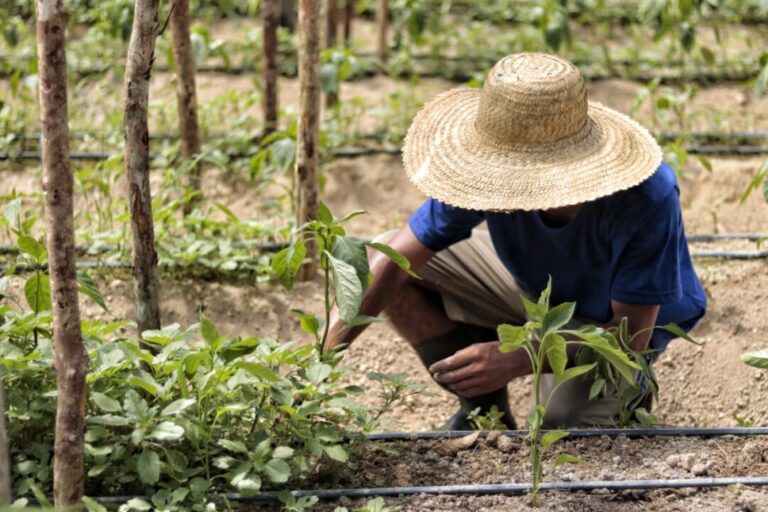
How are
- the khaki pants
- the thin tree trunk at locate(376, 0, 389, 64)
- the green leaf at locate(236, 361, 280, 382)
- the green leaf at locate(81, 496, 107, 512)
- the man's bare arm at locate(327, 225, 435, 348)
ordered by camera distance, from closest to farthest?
the green leaf at locate(81, 496, 107, 512) < the green leaf at locate(236, 361, 280, 382) < the man's bare arm at locate(327, 225, 435, 348) < the khaki pants < the thin tree trunk at locate(376, 0, 389, 64)

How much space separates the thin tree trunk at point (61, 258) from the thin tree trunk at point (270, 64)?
7.28 feet

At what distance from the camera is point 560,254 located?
2.68 m

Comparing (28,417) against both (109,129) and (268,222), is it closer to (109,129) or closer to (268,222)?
(268,222)

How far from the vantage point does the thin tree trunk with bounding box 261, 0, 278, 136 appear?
4.07 meters

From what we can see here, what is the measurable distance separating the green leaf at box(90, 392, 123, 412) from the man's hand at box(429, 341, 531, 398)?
2.57ft

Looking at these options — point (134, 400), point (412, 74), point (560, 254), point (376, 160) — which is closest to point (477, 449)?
point (560, 254)

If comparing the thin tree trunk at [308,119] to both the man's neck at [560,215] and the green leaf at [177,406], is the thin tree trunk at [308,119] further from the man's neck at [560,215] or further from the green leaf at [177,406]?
the green leaf at [177,406]

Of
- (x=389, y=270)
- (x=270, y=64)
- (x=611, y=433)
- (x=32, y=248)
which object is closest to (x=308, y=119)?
(x=389, y=270)

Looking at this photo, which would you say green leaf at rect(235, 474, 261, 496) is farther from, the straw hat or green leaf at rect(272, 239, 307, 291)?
the straw hat

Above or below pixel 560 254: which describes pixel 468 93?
above

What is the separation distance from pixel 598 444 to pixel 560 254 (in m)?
0.47

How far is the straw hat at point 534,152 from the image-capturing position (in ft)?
7.61

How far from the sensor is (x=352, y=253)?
2229 millimetres

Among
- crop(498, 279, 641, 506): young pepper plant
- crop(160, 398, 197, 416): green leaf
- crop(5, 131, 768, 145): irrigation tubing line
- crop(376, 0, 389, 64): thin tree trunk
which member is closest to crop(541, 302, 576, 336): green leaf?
crop(498, 279, 641, 506): young pepper plant
